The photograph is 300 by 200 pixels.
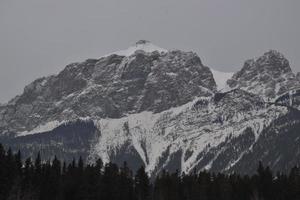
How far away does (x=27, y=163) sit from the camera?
630 ft

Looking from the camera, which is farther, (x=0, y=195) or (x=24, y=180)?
(x=24, y=180)

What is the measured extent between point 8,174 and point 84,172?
26839mm

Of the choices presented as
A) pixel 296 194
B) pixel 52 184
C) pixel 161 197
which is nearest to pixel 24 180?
pixel 52 184

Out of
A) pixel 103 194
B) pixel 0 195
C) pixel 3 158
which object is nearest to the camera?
pixel 0 195

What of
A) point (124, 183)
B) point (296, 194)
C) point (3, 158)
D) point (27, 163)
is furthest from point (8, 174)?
point (296, 194)

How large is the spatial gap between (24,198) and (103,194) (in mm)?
26875

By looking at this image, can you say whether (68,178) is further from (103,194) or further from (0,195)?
(0,195)

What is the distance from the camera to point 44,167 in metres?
196

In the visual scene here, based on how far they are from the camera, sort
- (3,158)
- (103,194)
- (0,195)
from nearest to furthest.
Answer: (0,195) → (3,158) → (103,194)

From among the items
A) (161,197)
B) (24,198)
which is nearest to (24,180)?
(24,198)

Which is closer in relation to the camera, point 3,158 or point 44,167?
point 3,158

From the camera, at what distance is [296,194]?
654ft

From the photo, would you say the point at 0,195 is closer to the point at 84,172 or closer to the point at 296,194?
the point at 84,172

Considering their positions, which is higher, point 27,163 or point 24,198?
point 27,163
